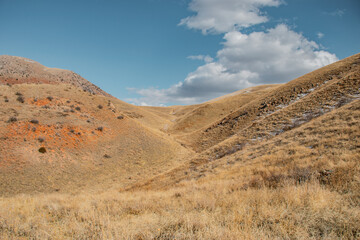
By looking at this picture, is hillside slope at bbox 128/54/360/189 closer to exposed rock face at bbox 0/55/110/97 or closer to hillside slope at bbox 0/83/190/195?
hillside slope at bbox 0/83/190/195

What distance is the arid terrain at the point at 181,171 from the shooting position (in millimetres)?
4219

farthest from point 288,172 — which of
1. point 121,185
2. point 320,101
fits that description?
point 320,101

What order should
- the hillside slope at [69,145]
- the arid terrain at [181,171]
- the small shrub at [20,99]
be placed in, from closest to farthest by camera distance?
the arid terrain at [181,171]
the hillside slope at [69,145]
the small shrub at [20,99]

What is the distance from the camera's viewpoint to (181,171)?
17.2 m

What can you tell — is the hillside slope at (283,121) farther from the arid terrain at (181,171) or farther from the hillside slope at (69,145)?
the hillside slope at (69,145)

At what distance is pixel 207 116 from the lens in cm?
5659

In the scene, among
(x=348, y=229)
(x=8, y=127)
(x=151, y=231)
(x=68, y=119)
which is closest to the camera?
(x=348, y=229)

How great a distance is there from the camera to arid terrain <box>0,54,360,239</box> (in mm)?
4219

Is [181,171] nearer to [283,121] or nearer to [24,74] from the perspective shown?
[283,121]

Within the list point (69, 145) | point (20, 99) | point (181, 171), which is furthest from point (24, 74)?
point (181, 171)

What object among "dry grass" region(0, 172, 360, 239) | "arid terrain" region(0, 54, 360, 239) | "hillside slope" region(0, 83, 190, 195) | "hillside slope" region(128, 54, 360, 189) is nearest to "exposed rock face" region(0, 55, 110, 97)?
"arid terrain" region(0, 54, 360, 239)

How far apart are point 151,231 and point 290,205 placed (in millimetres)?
3747

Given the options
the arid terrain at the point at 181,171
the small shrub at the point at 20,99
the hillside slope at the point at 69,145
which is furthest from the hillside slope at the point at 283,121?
the small shrub at the point at 20,99

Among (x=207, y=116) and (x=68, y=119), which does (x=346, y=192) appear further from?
(x=207, y=116)
